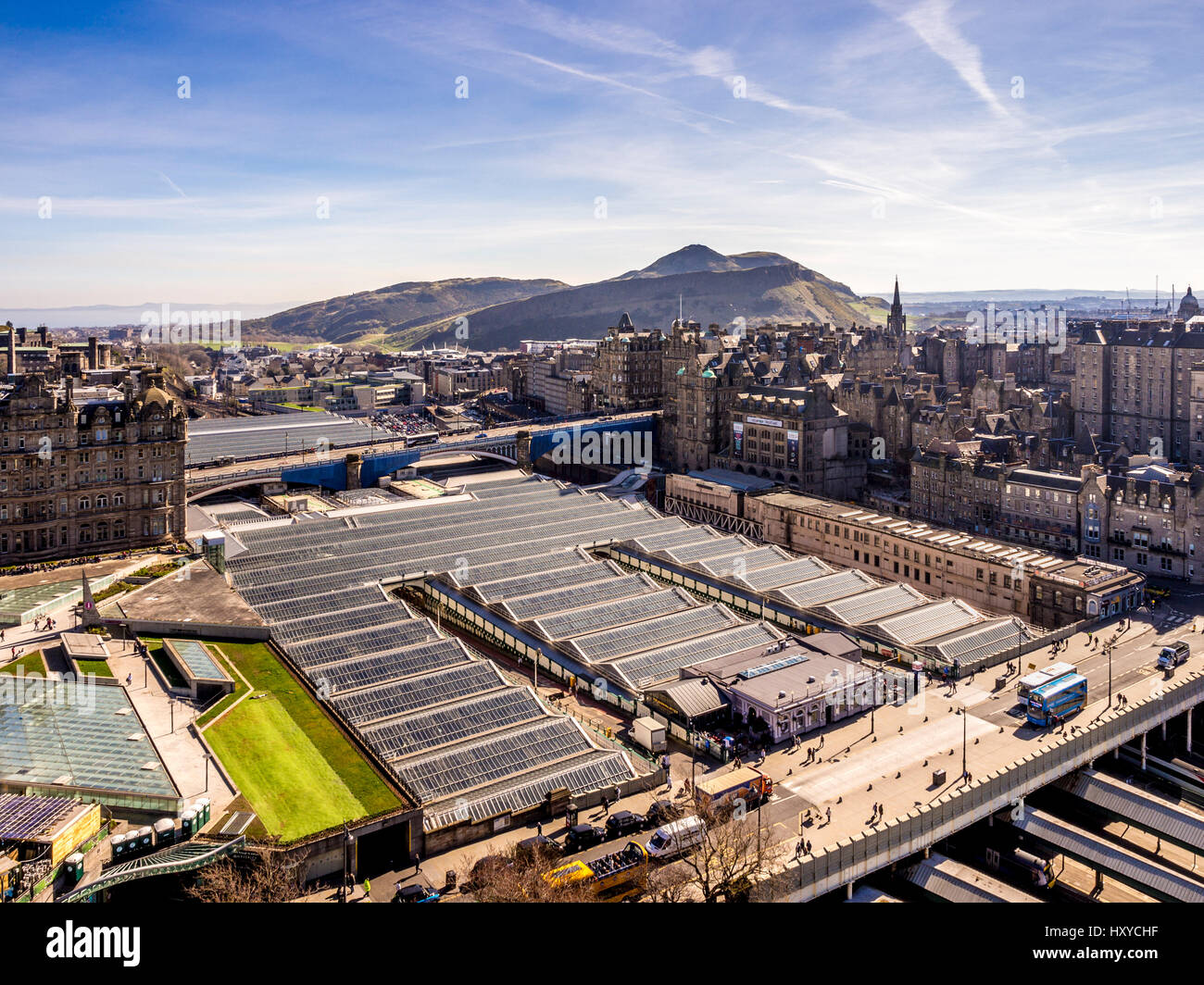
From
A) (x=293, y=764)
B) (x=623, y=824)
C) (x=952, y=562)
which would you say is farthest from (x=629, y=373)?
(x=623, y=824)

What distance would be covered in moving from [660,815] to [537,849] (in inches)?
306

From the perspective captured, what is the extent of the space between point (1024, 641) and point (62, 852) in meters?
65.4

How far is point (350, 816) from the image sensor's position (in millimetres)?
45156

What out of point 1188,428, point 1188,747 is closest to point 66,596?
point 1188,747

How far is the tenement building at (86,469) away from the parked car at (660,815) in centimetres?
6136

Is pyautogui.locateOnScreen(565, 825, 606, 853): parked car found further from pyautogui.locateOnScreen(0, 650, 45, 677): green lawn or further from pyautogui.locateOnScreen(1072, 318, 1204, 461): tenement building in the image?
pyautogui.locateOnScreen(1072, 318, 1204, 461): tenement building

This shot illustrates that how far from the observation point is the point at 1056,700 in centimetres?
6191

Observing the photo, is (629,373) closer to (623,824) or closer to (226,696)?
(226,696)

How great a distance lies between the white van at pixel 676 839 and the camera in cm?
4572

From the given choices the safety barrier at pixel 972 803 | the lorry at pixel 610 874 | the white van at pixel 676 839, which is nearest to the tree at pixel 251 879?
the lorry at pixel 610 874

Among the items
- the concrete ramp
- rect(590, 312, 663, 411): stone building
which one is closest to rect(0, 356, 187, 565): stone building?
the concrete ramp

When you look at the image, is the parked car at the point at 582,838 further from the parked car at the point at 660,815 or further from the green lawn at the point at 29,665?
the green lawn at the point at 29,665
